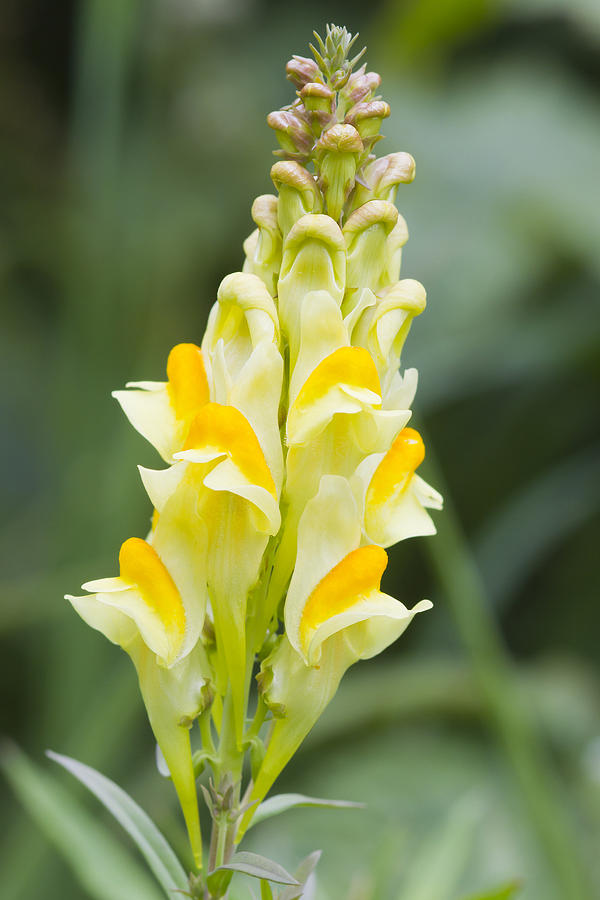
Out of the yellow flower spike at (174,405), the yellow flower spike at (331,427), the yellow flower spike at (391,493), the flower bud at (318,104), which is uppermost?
the flower bud at (318,104)

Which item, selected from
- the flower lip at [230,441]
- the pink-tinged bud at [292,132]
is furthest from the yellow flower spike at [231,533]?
the pink-tinged bud at [292,132]

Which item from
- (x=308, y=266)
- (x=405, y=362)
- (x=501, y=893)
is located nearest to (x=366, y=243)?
(x=308, y=266)

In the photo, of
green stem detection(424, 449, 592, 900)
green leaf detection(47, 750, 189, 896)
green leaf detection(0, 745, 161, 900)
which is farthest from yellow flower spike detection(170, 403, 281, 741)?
green stem detection(424, 449, 592, 900)

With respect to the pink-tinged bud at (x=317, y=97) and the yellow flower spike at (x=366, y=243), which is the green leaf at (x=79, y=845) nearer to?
the yellow flower spike at (x=366, y=243)

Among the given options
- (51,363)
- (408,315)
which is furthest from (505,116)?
(408,315)

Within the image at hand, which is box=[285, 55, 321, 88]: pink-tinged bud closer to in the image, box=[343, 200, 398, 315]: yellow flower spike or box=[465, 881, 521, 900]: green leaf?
box=[343, 200, 398, 315]: yellow flower spike
